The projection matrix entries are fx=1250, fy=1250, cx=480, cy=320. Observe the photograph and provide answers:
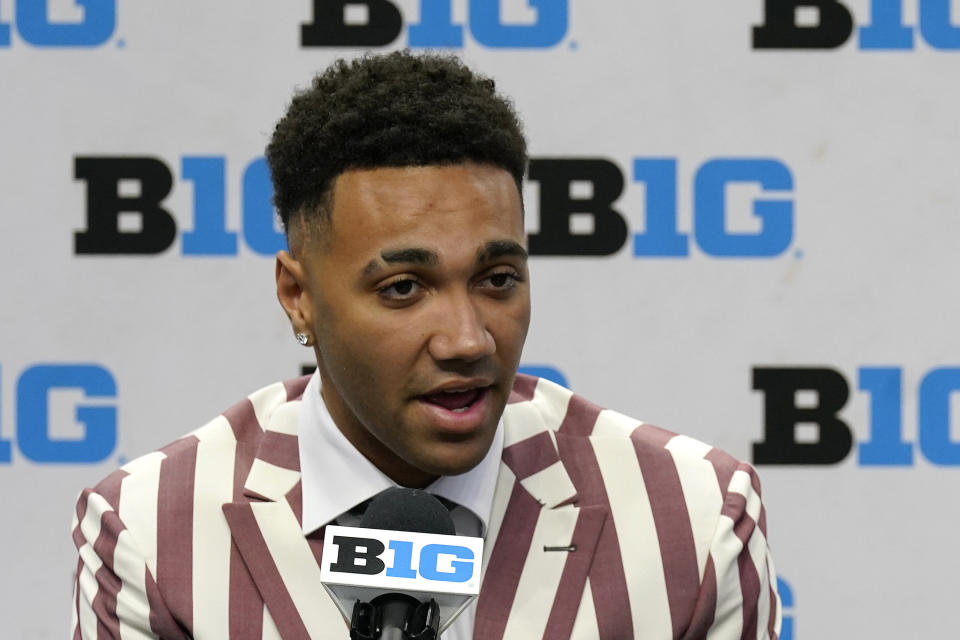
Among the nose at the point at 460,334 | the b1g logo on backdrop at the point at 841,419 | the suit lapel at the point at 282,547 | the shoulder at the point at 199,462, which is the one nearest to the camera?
the nose at the point at 460,334

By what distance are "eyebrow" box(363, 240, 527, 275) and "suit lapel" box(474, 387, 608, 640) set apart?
0.35 m

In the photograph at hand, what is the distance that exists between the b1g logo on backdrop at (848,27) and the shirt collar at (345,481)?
1202 mm

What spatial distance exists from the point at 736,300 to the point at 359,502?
3.60ft

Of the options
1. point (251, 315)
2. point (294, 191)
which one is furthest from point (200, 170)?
point (294, 191)

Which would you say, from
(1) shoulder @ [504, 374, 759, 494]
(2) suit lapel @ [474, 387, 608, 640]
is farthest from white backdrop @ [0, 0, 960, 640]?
(2) suit lapel @ [474, 387, 608, 640]

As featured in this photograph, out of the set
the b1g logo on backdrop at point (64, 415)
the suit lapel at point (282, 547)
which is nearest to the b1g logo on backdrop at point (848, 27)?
the suit lapel at point (282, 547)

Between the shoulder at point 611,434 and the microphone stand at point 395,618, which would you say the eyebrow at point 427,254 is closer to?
the shoulder at point 611,434

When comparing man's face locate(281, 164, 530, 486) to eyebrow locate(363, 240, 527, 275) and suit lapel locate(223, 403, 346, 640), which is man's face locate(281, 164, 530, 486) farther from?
suit lapel locate(223, 403, 346, 640)

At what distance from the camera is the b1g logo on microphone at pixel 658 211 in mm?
2438

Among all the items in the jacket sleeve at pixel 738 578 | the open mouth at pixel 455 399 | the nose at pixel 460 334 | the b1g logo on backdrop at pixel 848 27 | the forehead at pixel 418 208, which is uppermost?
the b1g logo on backdrop at pixel 848 27

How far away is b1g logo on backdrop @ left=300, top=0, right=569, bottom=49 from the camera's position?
2.44m

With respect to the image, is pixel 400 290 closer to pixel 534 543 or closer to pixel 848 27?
pixel 534 543

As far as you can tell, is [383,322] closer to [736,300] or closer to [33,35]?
[736,300]

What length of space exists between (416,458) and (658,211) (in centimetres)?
115
